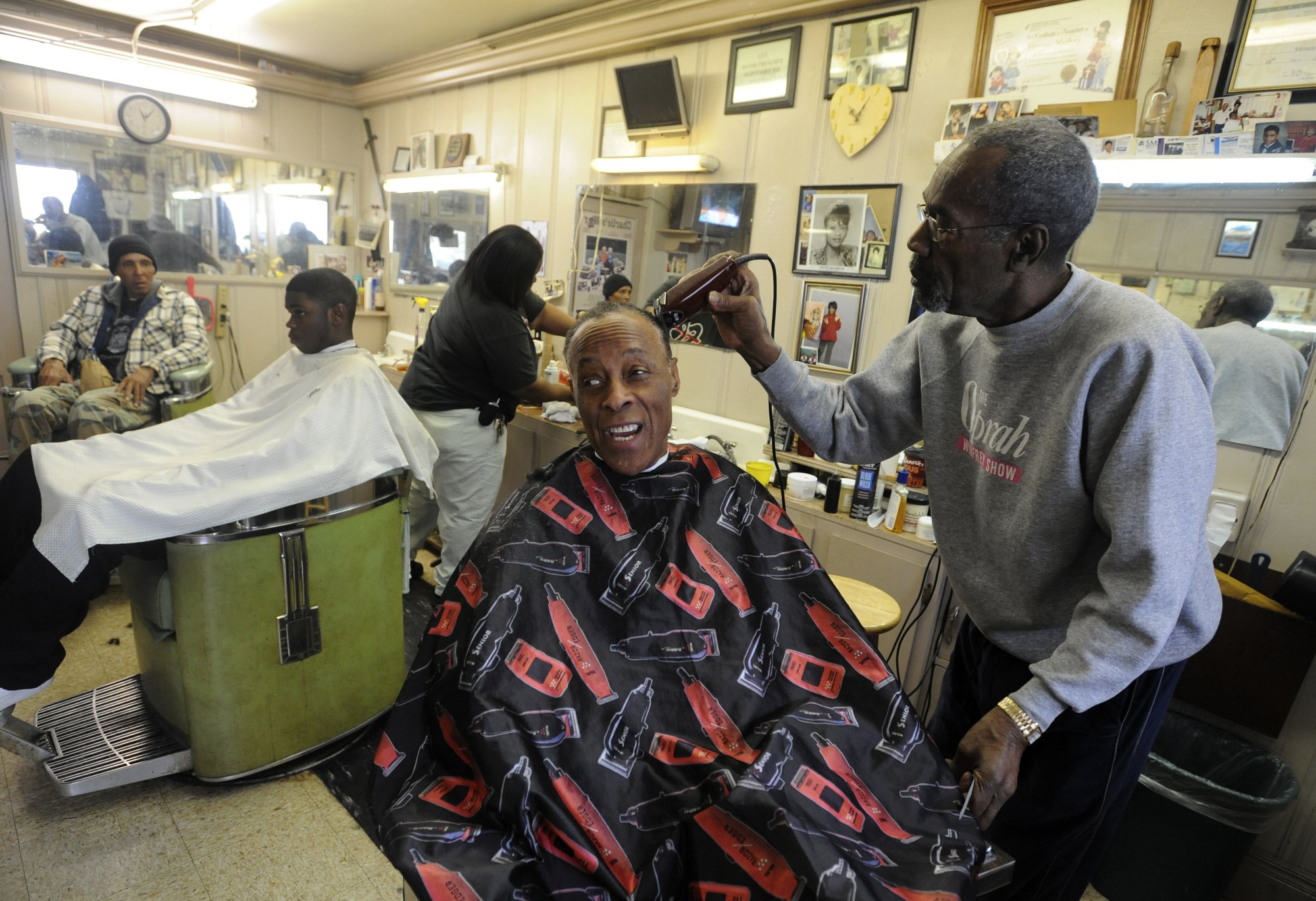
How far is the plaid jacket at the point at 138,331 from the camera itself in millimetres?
3459

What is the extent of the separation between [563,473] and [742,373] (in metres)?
1.81

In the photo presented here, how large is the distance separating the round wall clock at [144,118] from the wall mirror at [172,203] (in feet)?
0.32

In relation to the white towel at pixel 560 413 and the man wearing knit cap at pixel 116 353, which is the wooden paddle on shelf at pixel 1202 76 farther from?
the man wearing knit cap at pixel 116 353

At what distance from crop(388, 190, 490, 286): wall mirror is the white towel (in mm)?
1608

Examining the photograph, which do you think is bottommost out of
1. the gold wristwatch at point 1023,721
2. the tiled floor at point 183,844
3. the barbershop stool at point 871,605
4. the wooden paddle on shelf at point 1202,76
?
the tiled floor at point 183,844

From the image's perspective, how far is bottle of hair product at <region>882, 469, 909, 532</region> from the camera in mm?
2170

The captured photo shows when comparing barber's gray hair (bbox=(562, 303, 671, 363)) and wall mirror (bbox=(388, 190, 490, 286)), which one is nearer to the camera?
barber's gray hair (bbox=(562, 303, 671, 363))

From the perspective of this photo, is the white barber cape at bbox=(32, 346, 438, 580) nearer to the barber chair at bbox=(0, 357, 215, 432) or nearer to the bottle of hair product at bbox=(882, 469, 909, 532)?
the barber chair at bbox=(0, 357, 215, 432)

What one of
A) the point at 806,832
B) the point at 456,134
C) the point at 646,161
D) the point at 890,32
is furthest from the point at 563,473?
the point at 456,134

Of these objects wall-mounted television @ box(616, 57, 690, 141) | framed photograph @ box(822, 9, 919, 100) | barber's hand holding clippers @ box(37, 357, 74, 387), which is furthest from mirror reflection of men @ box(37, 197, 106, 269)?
framed photograph @ box(822, 9, 919, 100)

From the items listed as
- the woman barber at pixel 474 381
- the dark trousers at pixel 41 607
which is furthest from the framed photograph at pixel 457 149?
the dark trousers at pixel 41 607

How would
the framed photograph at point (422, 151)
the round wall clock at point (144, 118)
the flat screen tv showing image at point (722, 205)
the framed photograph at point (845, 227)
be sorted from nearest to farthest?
the framed photograph at point (845, 227), the flat screen tv showing image at point (722, 205), the round wall clock at point (144, 118), the framed photograph at point (422, 151)

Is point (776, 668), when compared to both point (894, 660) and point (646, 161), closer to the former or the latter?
point (894, 660)

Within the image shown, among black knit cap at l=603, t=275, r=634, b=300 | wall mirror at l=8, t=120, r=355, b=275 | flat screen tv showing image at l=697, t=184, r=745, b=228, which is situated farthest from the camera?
wall mirror at l=8, t=120, r=355, b=275
